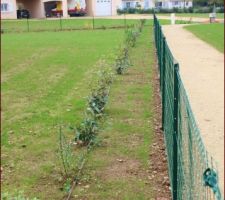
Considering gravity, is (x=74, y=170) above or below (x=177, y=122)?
below

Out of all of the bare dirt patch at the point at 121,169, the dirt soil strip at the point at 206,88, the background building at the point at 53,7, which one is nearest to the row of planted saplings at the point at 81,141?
the bare dirt patch at the point at 121,169

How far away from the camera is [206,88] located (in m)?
12.6

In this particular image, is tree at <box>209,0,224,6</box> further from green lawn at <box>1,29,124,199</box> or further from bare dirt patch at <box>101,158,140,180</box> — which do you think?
bare dirt patch at <box>101,158,140,180</box>

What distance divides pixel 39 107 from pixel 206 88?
4.05 m

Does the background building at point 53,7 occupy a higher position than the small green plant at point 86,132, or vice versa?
the background building at point 53,7

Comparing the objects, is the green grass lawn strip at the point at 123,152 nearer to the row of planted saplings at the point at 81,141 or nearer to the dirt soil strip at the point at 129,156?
the dirt soil strip at the point at 129,156

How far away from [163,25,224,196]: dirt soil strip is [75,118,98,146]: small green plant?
1670 millimetres

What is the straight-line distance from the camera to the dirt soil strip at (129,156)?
20.4ft

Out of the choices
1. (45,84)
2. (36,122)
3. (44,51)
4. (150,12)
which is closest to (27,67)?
(45,84)

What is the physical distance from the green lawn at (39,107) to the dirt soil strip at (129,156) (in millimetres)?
511

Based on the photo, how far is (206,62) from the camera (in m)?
17.8

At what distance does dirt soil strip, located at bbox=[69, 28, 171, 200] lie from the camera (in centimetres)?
622

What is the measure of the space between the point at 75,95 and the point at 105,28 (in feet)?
89.9

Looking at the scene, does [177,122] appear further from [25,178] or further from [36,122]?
[36,122]
